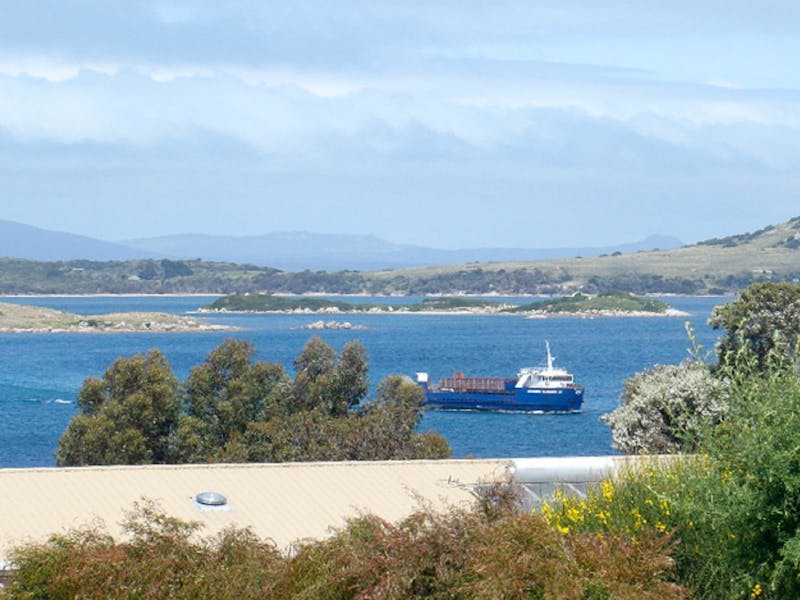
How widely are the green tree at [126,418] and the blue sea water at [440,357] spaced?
13049 millimetres

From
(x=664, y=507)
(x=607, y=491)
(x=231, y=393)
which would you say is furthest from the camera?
(x=231, y=393)

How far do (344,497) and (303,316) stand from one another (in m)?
169

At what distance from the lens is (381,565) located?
34.2 ft

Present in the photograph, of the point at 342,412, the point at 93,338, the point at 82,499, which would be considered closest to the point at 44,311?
the point at 93,338

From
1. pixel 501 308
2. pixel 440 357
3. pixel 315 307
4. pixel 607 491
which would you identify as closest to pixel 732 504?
pixel 607 491

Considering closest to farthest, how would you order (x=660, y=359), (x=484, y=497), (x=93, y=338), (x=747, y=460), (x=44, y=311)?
(x=747, y=460), (x=484, y=497), (x=660, y=359), (x=93, y=338), (x=44, y=311)

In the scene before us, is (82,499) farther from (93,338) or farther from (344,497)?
(93,338)

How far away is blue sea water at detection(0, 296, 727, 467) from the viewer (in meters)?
60.9

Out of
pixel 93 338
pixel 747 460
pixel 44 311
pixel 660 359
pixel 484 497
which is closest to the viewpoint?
pixel 747 460

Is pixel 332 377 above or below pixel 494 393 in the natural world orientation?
above

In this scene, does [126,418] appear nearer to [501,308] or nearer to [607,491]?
[607,491]

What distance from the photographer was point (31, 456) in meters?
50.9

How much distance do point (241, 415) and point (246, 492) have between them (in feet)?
52.3

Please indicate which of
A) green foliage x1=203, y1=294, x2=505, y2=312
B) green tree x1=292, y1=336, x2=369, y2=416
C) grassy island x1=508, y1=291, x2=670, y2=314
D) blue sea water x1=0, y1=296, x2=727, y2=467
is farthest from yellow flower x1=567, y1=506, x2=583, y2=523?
green foliage x1=203, y1=294, x2=505, y2=312
